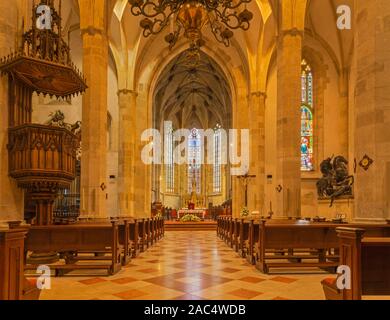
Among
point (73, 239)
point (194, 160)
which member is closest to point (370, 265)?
point (73, 239)

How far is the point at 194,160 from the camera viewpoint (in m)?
38.2

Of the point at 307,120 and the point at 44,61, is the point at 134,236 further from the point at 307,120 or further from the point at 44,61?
the point at 307,120

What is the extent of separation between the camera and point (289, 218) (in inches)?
445

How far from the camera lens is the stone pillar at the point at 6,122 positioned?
246 inches

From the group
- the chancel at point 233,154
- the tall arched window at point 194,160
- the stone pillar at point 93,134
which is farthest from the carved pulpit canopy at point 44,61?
the tall arched window at point 194,160

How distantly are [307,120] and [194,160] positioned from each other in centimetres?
1916

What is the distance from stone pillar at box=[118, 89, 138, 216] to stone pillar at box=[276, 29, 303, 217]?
9785 millimetres

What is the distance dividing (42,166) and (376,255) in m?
5.37

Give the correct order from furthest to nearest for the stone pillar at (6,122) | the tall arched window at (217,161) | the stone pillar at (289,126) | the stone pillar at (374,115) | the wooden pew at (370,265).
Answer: the tall arched window at (217,161) < the stone pillar at (289,126) < the stone pillar at (6,122) < the stone pillar at (374,115) < the wooden pew at (370,265)

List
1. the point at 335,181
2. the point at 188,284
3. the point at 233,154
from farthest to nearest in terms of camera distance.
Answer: the point at 233,154 → the point at 335,181 → the point at 188,284

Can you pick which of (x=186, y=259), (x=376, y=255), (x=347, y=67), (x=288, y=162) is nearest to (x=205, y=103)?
Result: (x=347, y=67)

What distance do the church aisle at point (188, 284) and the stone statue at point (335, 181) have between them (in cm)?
877

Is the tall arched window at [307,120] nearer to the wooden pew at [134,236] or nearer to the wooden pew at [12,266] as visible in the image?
the wooden pew at [134,236]
